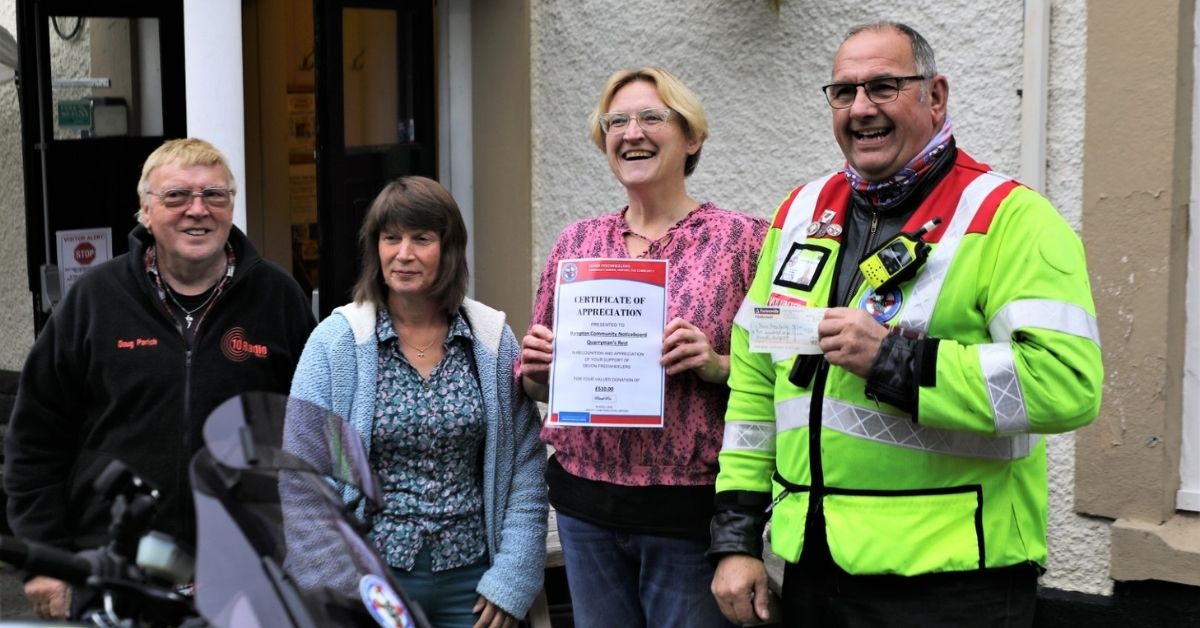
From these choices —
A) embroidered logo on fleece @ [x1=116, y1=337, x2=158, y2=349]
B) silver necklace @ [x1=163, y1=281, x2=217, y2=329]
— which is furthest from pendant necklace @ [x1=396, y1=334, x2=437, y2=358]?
embroidered logo on fleece @ [x1=116, y1=337, x2=158, y2=349]

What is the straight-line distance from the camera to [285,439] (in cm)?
230

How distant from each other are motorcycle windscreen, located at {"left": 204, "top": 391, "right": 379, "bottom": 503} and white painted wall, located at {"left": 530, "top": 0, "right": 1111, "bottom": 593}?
3.08 m

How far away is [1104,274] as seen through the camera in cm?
466

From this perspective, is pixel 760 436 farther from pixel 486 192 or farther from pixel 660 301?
pixel 486 192

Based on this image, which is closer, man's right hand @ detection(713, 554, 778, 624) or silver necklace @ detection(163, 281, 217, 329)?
man's right hand @ detection(713, 554, 778, 624)

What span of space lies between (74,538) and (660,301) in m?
1.56

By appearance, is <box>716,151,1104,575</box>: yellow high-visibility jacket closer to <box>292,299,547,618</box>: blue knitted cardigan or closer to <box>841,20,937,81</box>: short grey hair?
<box>841,20,937,81</box>: short grey hair

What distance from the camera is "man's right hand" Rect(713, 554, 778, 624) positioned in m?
3.29

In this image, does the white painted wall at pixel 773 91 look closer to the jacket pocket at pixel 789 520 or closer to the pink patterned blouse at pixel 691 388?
the pink patterned blouse at pixel 691 388

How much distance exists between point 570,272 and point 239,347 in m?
0.85

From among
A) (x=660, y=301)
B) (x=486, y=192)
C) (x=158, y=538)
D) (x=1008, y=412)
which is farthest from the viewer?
(x=486, y=192)

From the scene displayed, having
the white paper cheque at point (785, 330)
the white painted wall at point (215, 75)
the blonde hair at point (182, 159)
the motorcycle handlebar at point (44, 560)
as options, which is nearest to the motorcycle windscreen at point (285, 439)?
the motorcycle handlebar at point (44, 560)

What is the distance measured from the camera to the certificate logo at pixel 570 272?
3.64 m

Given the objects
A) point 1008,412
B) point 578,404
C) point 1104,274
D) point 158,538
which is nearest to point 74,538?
point 158,538
